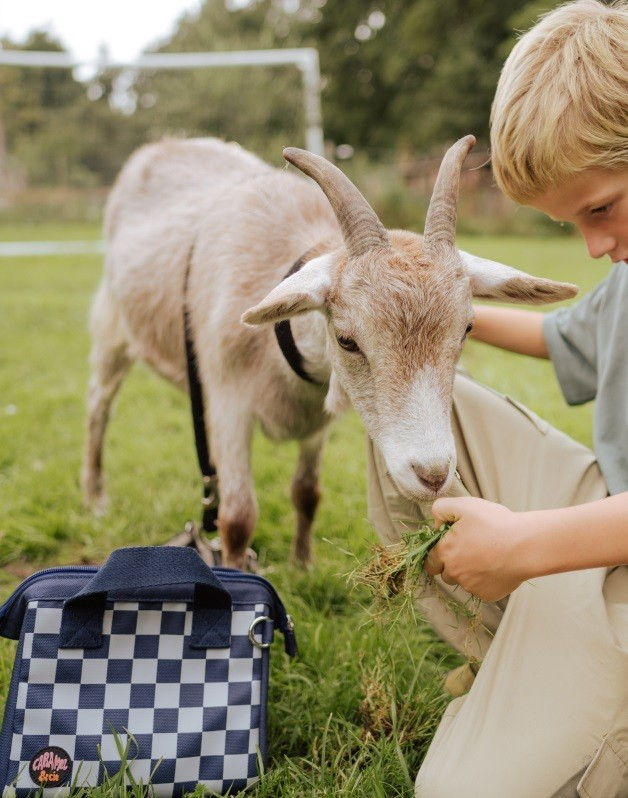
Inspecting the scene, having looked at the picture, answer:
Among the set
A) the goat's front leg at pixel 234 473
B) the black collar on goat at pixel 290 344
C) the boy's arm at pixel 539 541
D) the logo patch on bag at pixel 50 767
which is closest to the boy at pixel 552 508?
the boy's arm at pixel 539 541

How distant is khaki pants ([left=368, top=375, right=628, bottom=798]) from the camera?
5.24ft

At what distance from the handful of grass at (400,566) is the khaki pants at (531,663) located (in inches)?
6.0

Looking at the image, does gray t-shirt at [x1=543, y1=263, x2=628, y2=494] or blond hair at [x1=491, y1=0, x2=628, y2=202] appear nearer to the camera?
blond hair at [x1=491, y1=0, x2=628, y2=202]

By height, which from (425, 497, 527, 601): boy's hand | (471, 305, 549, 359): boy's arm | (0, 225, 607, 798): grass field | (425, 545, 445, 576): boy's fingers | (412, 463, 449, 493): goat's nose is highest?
(471, 305, 549, 359): boy's arm

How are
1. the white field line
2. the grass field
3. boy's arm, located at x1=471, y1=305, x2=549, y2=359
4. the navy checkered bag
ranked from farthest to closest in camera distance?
1. the white field line
2. boy's arm, located at x1=471, y1=305, x2=549, y2=359
3. the grass field
4. the navy checkered bag

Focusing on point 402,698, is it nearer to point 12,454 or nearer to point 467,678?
point 467,678

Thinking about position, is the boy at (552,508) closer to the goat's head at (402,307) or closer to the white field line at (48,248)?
the goat's head at (402,307)

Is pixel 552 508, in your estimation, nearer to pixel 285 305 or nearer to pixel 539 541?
pixel 539 541

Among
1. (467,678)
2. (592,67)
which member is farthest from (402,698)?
(592,67)

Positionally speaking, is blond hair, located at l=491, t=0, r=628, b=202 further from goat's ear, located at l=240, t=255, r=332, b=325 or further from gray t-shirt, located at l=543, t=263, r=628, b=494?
goat's ear, located at l=240, t=255, r=332, b=325

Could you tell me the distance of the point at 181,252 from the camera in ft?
10.3

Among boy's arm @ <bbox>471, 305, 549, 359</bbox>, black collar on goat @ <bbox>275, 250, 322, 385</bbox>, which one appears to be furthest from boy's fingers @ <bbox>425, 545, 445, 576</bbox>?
boy's arm @ <bbox>471, 305, 549, 359</bbox>

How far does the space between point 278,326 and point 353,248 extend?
0.47 metres

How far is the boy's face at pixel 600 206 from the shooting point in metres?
1.85
